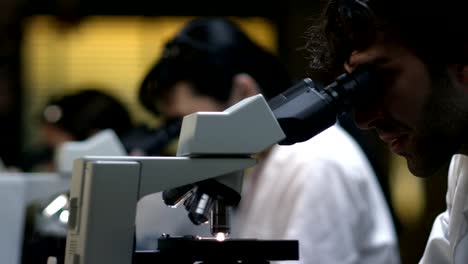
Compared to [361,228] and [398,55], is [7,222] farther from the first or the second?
[398,55]

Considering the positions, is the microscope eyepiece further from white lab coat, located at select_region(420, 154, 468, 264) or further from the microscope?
white lab coat, located at select_region(420, 154, 468, 264)

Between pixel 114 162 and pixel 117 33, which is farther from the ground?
pixel 117 33

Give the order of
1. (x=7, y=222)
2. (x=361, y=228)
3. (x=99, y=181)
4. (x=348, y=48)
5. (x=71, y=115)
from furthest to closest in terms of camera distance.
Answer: (x=71, y=115), (x=7, y=222), (x=361, y=228), (x=348, y=48), (x=99, y=181)

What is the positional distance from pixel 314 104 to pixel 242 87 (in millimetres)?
1438

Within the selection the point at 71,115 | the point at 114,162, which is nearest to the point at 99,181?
the point at 114,162

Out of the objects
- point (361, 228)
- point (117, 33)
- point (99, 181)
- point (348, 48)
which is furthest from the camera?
point (117, 33)

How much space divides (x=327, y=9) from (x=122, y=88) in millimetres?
6367

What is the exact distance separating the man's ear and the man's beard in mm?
1312

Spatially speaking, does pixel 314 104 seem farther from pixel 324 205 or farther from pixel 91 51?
pixel 91 51

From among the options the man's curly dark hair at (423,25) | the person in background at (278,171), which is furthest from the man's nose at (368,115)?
the person in background at (278,171)

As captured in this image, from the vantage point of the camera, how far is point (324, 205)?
276cm

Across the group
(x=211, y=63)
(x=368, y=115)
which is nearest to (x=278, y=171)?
(x=211, y=63)

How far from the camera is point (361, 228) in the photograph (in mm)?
2832

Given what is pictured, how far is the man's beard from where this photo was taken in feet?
5.60
